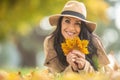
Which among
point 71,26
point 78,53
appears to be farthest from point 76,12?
point 78,53

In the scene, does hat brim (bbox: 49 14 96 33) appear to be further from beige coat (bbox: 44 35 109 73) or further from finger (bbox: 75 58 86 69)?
finger (bbox: 75 58 86 69)

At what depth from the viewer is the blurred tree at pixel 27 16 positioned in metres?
1.29

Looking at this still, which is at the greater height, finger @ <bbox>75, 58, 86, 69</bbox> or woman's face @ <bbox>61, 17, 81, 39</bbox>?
woman's face @ <bbox>61, 17, 81, 39</bbox>

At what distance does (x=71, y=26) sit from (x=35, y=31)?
20 centimetres

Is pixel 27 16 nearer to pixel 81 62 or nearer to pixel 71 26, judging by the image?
pixel 71 26

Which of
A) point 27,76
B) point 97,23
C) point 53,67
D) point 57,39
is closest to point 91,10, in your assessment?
A: point 97,23

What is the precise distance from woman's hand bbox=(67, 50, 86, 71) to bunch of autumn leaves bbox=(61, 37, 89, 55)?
18 mm

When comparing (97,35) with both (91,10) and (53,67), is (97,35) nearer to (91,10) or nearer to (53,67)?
(91,10)

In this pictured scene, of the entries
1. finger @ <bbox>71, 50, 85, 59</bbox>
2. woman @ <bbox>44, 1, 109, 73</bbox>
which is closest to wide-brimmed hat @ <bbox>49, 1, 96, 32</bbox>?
woman @ <bbox>44, 1, 109, 73</bbox>

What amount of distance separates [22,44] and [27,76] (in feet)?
0.57

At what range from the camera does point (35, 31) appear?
5.08 feet

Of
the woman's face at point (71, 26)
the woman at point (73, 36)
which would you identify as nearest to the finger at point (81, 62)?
the woman at point (73, 36)

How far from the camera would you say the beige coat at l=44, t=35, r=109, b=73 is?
57.3 inches

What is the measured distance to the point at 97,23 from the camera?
4.82 feet
